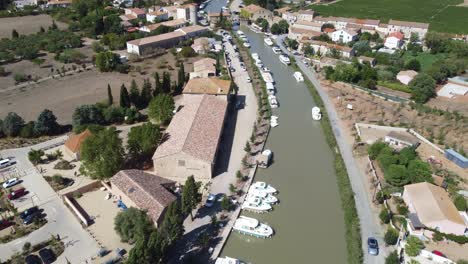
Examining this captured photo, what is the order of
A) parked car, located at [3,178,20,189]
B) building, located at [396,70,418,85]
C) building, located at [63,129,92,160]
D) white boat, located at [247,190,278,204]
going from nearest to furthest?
white boat, located at [247,190,278,204] → parked car, located at [3,178,20,189] → building, located at [63,129,92,160] → building, located at [396,70,418,85]

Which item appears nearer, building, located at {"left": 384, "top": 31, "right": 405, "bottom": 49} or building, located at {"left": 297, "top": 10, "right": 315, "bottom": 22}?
building, located at {"left": 384, "top": 31, "right": 405, "bottom": 49}

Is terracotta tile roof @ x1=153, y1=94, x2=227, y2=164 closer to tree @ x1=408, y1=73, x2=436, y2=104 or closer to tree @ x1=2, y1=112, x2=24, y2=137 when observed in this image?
tree @ x1=2, y1=112, x2=24, y2=137

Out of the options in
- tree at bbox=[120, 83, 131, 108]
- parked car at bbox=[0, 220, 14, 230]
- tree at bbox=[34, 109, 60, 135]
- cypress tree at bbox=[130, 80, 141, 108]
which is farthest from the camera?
cypress tree at bbox=[130, 80, 141, 108]

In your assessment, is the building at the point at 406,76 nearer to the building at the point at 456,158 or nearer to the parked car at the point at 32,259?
Answer: the building at the point at 456,158

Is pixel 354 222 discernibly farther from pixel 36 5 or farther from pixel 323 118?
pixel 36 5

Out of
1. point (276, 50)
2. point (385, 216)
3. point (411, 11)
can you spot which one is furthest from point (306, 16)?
point (385, 216)

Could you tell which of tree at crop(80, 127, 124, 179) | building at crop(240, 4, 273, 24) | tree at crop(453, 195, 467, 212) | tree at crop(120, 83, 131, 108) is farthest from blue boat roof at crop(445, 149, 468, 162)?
building at crop(240, 4, 273, 24)

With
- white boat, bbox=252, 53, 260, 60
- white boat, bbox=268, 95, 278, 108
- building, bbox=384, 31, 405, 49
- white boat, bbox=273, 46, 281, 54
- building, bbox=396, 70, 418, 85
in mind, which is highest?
building, bbox=384, 31, 405, 49
